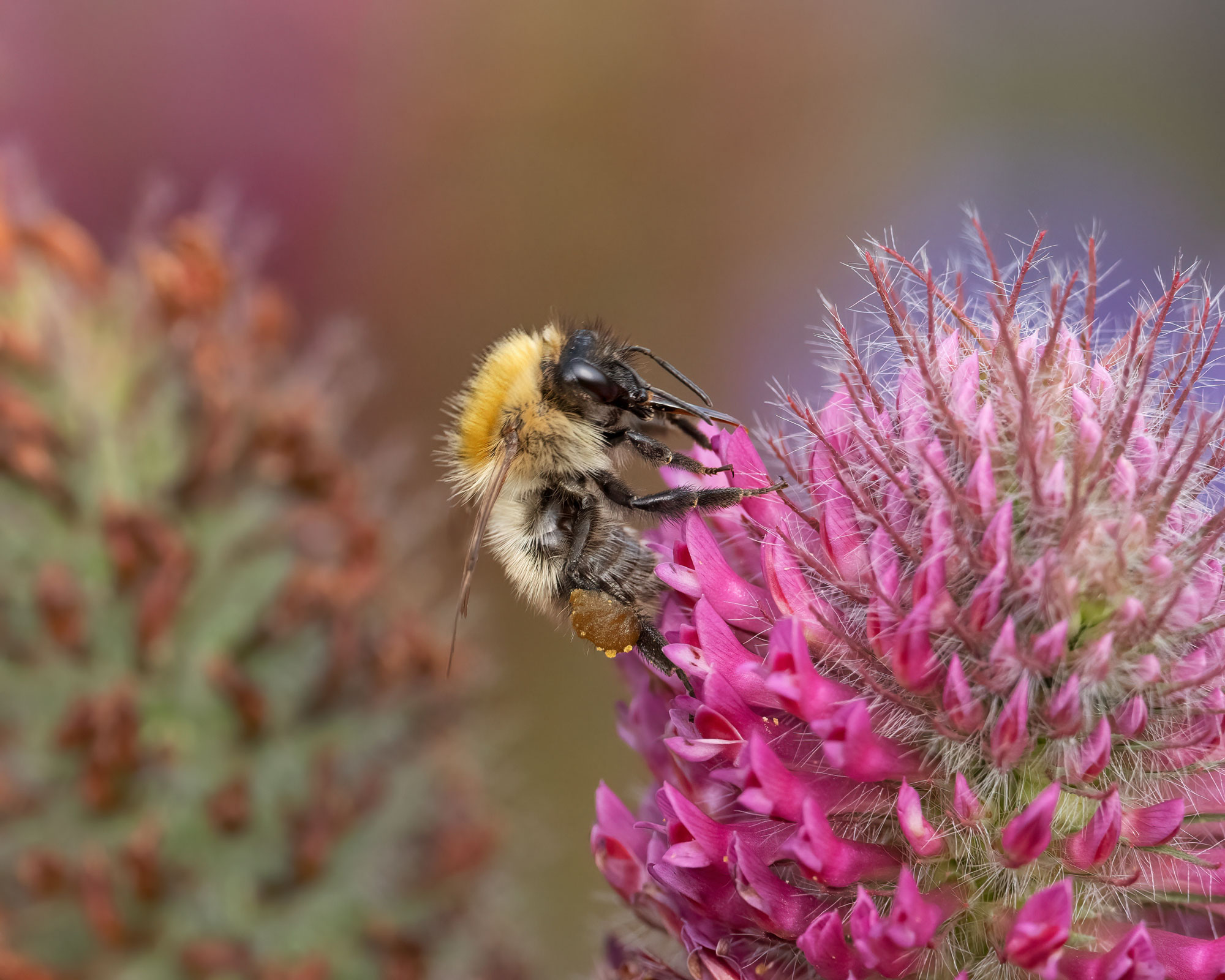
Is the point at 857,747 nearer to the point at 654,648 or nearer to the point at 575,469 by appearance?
the point at 654,648

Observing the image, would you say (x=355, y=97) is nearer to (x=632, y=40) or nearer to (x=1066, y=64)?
(x=632, y=40)

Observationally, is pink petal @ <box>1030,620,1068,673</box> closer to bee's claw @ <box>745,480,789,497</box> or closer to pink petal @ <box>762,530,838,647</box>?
pink petal @ <box>762,530,838,647</box>

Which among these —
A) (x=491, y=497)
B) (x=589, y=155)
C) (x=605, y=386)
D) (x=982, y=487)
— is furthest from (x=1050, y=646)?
(x=589, y=155)

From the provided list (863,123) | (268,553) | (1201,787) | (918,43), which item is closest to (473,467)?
(268,553)

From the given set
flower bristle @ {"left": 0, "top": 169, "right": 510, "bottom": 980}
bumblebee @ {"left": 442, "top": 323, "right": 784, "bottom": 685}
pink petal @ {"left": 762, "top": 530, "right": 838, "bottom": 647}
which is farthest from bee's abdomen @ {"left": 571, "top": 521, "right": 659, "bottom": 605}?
flower bristle @ {"left": 0, "top": 169, "right": 510, "bottom": 980}

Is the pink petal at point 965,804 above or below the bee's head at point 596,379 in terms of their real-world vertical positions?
below

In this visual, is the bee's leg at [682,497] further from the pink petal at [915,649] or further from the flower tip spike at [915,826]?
the flower tip spike at [915,826]

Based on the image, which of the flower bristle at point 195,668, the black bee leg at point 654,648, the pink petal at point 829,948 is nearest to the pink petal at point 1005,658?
the pink petal at point 829,948
